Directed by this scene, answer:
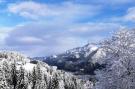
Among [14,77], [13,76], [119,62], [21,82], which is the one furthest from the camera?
[14,77]

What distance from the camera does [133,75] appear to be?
54844 mm

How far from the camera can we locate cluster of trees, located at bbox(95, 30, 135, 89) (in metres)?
54.8

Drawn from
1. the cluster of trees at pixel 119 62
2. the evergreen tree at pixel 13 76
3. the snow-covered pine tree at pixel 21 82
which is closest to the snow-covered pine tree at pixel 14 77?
the evergreen tree at pixel 13 76

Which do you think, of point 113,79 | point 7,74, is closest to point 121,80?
point 113,79

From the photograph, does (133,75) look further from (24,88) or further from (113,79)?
(24,88)

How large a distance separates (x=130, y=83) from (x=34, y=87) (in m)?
145

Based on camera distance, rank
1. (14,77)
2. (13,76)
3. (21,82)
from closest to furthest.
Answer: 1. (21,82)
2. (13,76)
3. (14,77)

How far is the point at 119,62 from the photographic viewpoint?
5462cm

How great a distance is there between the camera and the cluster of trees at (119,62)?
54.8m

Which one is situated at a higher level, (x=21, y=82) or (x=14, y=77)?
(x=14, y=77)

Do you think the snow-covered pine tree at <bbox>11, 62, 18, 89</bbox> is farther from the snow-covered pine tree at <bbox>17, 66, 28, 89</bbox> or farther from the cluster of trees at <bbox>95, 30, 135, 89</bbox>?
the cluster of trees at <bbox>95, 30, 135, 89</bbox>

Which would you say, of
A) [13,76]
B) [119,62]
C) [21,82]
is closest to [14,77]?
[13,76]

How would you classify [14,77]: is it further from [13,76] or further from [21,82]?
[21,82]

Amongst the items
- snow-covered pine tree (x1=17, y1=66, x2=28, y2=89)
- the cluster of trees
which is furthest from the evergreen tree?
the cluster of trees
